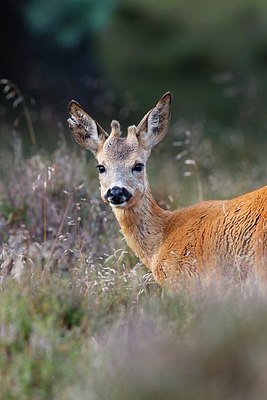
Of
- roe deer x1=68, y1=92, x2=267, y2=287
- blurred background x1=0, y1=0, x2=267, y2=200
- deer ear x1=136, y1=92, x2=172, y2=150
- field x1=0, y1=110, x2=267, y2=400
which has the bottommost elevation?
field x1=0, y1=110, x2=267, y2=400

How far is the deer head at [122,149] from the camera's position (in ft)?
26.9

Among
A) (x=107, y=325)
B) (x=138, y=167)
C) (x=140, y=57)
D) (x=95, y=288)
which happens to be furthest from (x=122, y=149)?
(x=140, y=57)

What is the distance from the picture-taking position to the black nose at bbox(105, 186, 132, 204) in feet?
26.3

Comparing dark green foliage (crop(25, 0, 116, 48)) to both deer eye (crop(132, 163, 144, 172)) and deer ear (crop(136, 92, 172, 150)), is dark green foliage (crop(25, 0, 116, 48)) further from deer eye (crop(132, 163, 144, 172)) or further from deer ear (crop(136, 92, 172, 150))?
deer eye (crop(132, 163, 144, 172))

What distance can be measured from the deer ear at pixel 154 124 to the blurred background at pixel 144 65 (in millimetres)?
1629

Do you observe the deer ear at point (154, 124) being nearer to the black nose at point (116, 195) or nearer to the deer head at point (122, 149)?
the deer head at point (122, 149)

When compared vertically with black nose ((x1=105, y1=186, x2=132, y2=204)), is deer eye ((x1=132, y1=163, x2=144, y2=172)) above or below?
above

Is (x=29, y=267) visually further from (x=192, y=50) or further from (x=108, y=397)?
(x=192, y=50)

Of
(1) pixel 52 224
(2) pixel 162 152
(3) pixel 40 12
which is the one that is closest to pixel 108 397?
(1) pixel 52 224

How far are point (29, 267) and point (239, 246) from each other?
4.57 feet

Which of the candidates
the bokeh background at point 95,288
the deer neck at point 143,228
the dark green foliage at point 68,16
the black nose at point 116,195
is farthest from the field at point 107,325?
the dark green foliage at point 68,16

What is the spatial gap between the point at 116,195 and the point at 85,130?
975 millimetres

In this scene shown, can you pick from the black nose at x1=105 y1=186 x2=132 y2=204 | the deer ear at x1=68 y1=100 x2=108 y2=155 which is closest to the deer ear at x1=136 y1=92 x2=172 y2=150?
the deer ear at x1=68 y1=100 x2=108 y2=155

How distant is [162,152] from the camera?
1600cm
